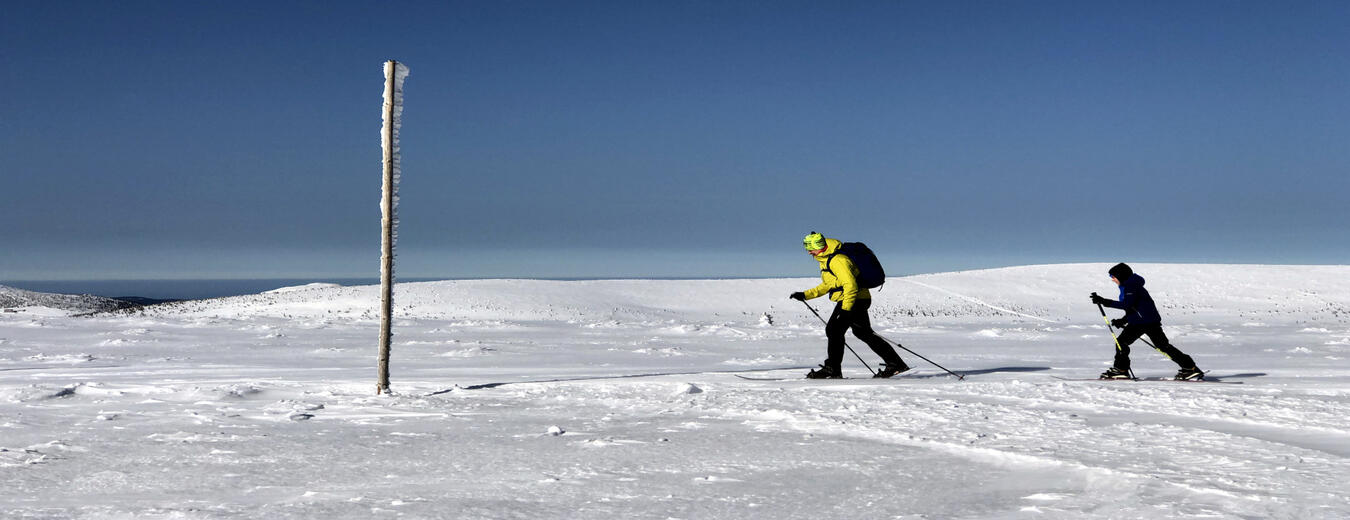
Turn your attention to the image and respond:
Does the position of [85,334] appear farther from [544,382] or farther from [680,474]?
[680,474]

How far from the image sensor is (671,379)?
36.7 feet

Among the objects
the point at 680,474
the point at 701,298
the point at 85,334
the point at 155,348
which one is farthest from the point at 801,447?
the point at 701,298

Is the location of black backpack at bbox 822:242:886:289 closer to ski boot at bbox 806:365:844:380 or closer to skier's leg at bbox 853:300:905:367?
skier's leg at bbox 853:300:905:367

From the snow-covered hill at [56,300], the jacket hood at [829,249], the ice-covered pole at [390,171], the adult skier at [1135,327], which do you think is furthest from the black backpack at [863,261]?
the snow-covered hill at [56,300]

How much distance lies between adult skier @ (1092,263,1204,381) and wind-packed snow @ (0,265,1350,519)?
62 cm

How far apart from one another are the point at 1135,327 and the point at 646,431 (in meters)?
6.69

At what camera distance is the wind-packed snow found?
200 inches

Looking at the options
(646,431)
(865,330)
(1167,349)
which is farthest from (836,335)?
(646,431)

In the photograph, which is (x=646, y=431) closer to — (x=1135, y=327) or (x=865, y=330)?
(x=865, y=330)

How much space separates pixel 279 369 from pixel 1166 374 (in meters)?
10.9

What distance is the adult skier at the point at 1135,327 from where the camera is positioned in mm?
11414

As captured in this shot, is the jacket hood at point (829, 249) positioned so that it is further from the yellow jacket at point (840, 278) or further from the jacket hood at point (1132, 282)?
the jacket hood at point (1132, 282)

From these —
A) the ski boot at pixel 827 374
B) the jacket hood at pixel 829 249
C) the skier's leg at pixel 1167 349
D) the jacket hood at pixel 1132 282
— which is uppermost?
the jacket hood at pixel 829 249

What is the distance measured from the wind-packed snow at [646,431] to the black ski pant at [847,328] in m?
0.38
